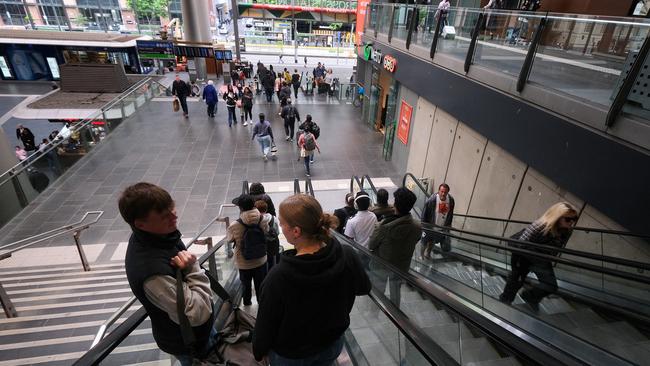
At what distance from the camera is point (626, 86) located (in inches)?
141

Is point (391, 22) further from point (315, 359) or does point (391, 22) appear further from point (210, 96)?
point (315, 359)

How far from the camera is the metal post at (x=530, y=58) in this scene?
4.95m

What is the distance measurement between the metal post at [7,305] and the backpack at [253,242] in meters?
3.80

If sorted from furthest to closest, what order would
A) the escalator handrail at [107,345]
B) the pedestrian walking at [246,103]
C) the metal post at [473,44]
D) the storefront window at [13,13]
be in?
the storefront window at [13,13]
the pedestrian walking at [246,103]
the metal post at [473,44]
the escalator handrail at [107,345]

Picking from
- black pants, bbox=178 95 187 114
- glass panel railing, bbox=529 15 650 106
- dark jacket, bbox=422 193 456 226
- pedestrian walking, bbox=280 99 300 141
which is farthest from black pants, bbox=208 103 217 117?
glass panel railing, bbox=529 15 650 106

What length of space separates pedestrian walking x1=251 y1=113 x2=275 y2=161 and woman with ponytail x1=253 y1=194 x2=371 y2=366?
980cm

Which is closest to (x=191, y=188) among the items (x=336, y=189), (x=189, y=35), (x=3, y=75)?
(x=336, y=189)

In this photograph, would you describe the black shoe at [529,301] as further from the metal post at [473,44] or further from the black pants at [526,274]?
the metal post at [473,44]

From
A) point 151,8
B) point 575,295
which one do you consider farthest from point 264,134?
point 151,8

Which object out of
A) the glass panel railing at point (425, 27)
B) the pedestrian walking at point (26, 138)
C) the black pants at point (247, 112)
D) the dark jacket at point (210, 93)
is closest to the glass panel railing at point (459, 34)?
the glass panel railing at point (425, 27)

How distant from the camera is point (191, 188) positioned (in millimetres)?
9539

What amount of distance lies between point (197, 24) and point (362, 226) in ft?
76.6

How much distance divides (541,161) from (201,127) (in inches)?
506

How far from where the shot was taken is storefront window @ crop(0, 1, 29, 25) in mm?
32000
